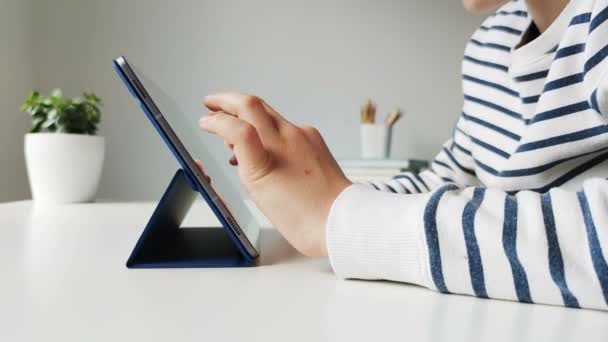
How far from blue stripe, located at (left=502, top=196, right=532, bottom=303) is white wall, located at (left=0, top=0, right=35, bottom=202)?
171cm

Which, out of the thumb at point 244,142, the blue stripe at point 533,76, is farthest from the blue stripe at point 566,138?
the thumb at point 244,142

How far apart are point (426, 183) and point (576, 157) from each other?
0.26m

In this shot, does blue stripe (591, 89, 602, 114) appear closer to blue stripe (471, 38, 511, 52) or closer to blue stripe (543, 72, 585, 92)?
blue stripe (543, 72, 585, 92)

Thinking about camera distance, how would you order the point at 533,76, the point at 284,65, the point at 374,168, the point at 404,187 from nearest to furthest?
the point at 533,76 → the point at 404,187 → the point at 374,168 → the point at 284,65

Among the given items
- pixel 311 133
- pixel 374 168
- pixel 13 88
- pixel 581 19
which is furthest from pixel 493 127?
pixel 13 88

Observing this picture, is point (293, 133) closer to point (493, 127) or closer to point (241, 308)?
point (241, 308)

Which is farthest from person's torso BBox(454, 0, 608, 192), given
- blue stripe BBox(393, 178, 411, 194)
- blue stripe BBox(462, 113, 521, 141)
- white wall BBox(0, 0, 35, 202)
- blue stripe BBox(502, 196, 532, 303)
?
white wall BBox(0, 0, 35, 202)

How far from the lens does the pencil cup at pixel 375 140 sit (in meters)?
1.79

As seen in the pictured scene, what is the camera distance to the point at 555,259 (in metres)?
0.32

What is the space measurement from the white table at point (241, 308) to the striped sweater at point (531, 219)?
13mm

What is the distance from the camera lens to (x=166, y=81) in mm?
1950

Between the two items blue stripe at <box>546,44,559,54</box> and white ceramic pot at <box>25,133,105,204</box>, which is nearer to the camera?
blue stripe at <box>546,44,559,54</box>

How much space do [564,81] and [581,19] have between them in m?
0.06

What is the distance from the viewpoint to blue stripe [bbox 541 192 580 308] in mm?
309
